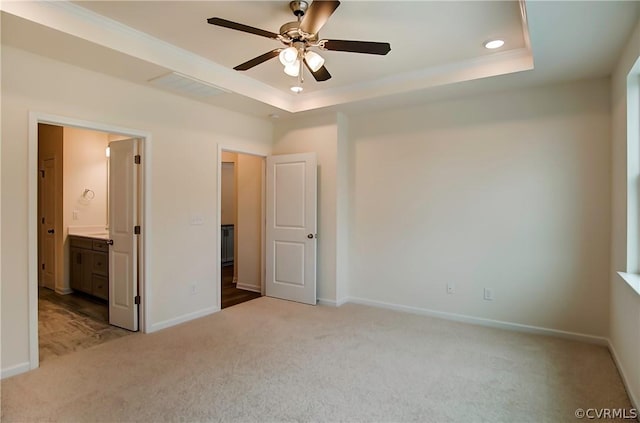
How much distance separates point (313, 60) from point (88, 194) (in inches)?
180

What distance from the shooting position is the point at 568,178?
343cm

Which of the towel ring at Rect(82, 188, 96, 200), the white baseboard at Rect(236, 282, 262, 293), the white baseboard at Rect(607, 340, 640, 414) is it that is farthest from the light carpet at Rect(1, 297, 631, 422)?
the towel ring at Rect(82, 188, 96, 200)

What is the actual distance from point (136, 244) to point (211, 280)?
102 centimetres

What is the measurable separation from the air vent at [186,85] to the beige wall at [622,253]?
3527 millimetres

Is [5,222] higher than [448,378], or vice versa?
[5,222]

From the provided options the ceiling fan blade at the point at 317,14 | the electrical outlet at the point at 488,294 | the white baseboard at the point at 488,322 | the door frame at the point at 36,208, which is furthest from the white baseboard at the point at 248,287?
the ceiling fan blade at the point at 317,14

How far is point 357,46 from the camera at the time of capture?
2.40 meters

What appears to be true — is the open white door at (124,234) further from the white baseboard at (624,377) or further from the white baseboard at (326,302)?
the white baseboard at (624,377)

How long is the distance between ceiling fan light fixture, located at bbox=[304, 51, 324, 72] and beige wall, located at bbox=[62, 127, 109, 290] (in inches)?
160

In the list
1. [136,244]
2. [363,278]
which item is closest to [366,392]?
[363,278]

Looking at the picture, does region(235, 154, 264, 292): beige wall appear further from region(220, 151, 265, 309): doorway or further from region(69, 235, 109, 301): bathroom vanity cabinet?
region(69, 235, 109, 301): bathroom vanity cabinet

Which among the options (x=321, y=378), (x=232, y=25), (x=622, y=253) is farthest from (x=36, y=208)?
(x=622, y=253)

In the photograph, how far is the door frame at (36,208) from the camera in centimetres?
276

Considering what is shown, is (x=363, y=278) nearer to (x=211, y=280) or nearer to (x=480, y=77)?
(x=211, y=280)
